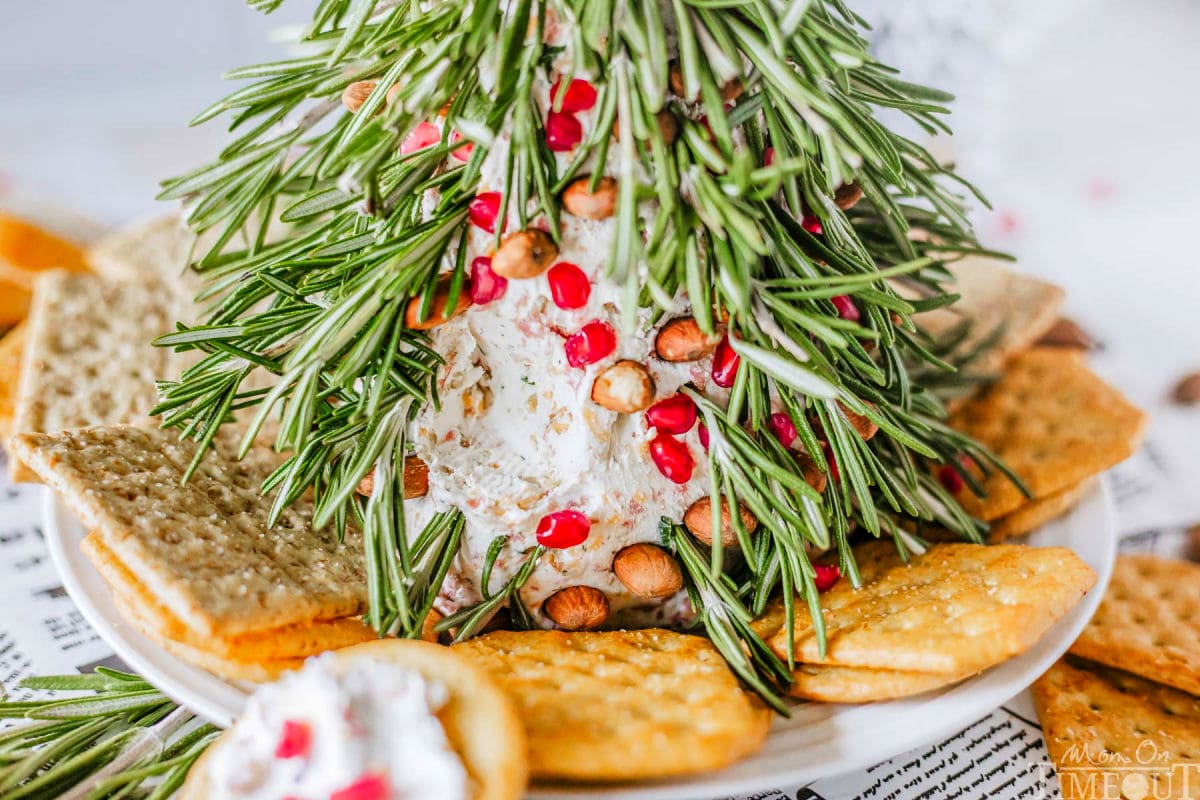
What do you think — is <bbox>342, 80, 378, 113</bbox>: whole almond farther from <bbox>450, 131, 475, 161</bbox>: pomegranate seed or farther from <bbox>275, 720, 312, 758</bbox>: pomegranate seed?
<bbox>275, 720, 312, 758</bbox>: pomegranate seed

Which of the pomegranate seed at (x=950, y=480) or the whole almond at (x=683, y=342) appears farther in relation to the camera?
the pomegranate seed at (x=950, y=480)

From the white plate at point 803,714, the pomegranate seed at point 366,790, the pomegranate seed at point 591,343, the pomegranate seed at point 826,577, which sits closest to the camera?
the pomegranate seed at point 366,790

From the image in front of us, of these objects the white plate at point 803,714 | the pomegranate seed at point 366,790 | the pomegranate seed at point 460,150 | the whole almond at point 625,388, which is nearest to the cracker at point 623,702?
the white plate at point 803,714

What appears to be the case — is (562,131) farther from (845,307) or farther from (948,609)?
(948,609)

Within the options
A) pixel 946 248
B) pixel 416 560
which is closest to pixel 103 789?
pixel 416 560

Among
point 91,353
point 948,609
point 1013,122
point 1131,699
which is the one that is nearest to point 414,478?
point 948,609

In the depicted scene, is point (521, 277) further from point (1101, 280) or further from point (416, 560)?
point (1101, 280)

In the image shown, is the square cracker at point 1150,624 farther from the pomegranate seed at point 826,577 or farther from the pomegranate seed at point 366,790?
the pomegranate seed at point 366,790

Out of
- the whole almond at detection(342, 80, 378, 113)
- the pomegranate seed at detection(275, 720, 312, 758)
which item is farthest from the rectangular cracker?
the pomegranate seed at detection(275, 720, 312, 758)
